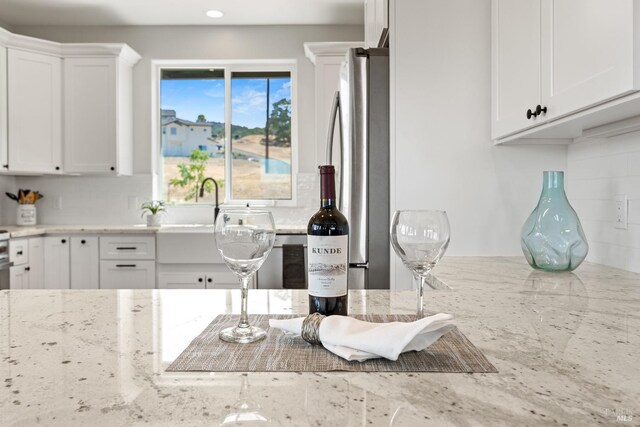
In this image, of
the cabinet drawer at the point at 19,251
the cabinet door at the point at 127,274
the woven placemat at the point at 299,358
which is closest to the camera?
the woven placemat at the point at 299,358

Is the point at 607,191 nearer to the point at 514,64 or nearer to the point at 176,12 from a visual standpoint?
the point at 514,64

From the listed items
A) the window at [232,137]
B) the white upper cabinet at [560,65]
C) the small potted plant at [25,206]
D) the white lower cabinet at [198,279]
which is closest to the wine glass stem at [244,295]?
the white upper cabinet at [560,65]

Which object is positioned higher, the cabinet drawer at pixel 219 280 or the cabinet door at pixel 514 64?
the cabinet door at pixel 514 64

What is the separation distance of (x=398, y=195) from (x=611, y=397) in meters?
1.46

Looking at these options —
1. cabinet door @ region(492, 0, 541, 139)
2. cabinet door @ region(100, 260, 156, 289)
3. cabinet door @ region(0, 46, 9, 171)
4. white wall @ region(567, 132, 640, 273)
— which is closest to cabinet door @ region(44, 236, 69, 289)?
cabinet door @ region(100, 260, 156, 289)

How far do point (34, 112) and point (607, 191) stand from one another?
3.88 m

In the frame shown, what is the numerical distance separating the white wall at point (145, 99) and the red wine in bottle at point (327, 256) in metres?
3.37

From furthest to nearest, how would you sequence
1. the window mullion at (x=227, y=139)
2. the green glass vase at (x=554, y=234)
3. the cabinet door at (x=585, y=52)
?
the window mullion at (x=227, y=139) → the green glass vase at (x=554, y=234) → the cabinet door at (x=585, y=52)

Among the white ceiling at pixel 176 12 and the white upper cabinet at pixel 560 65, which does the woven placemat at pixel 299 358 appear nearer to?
the white upper cabinet at pixel 560 65

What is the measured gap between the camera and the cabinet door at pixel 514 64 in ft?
5.06

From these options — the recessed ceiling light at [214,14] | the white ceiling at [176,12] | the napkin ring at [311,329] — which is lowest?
the napkin ring at [311,329]

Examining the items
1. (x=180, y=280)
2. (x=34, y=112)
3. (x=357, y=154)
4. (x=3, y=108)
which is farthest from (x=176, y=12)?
(x=357, y=154)

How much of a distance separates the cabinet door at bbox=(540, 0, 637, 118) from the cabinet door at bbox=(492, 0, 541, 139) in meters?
0.08

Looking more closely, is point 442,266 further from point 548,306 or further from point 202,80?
point 202,80
